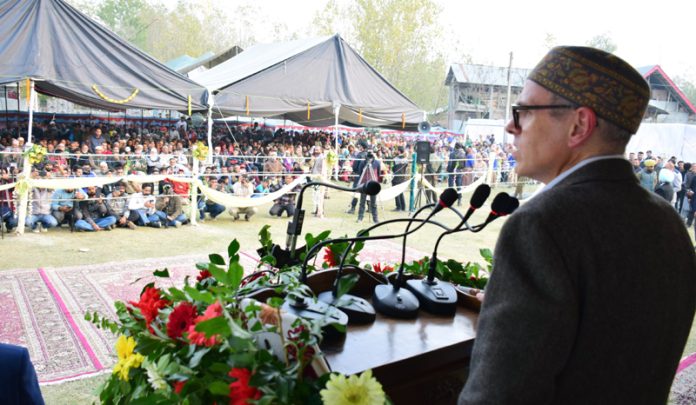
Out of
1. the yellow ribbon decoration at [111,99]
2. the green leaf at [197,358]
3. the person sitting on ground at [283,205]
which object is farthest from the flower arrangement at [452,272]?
the person sitting on ground at [283,205]

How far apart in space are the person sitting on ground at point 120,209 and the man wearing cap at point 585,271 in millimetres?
8381

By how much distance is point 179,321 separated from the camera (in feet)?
4.00

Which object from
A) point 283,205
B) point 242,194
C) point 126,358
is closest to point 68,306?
point 126,358

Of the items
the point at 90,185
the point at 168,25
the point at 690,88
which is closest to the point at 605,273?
the point at 90,185

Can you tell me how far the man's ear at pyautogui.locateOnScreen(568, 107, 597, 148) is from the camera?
106 centimetres

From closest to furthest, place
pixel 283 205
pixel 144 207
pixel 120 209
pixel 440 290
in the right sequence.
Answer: pixel 440 290 → pixel 120 209 → pixel 144 207 → pixel 283 205

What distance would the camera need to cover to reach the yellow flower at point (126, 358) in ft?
4.14

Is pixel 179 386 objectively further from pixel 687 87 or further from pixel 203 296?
pixel 687 87

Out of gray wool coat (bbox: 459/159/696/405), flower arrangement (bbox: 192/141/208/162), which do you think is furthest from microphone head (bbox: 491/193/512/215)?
flower arrangement (bbox: 192/141/208/162)

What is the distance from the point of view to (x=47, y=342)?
12.1 feet

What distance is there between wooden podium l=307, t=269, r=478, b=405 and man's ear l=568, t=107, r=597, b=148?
0.52m

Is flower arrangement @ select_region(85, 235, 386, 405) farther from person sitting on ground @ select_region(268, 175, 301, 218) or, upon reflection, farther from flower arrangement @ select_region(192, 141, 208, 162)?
person sitting on ground @ select_region(268, 175, 301, 218)

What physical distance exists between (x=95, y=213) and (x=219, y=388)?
27.0ft

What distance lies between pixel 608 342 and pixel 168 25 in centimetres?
4492
